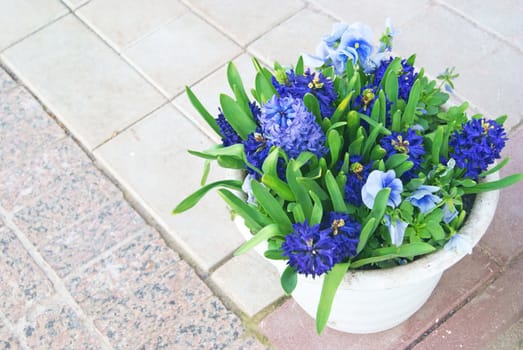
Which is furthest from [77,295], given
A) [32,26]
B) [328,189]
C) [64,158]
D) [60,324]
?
[32,26]

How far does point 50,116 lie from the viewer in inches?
102

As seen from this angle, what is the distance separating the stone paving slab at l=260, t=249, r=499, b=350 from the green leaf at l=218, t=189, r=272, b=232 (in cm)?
54

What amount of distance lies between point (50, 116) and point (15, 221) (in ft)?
1.68

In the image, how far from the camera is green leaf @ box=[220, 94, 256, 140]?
149 cm

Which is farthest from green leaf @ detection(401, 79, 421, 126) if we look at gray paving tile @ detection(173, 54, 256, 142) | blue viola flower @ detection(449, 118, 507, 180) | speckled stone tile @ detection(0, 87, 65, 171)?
speckled stone tile @ detection(0, 87, 65, 171)

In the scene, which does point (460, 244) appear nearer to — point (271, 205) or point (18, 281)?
point (271, 205)

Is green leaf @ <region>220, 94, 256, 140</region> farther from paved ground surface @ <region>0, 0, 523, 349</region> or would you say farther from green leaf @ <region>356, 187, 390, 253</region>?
paved ground surface @ <region>0, 0, 523, 349</region>

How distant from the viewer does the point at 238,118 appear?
59.7 inches

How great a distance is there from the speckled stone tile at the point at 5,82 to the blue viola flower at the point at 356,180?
1.85 m

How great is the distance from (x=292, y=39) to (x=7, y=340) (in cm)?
158

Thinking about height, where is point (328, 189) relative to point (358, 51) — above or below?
below

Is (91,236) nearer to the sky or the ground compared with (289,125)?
nearer to the ground

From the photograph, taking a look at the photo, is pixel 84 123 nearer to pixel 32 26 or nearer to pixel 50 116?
pixel 50 116

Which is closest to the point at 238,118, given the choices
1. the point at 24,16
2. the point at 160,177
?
the point at 160,177
